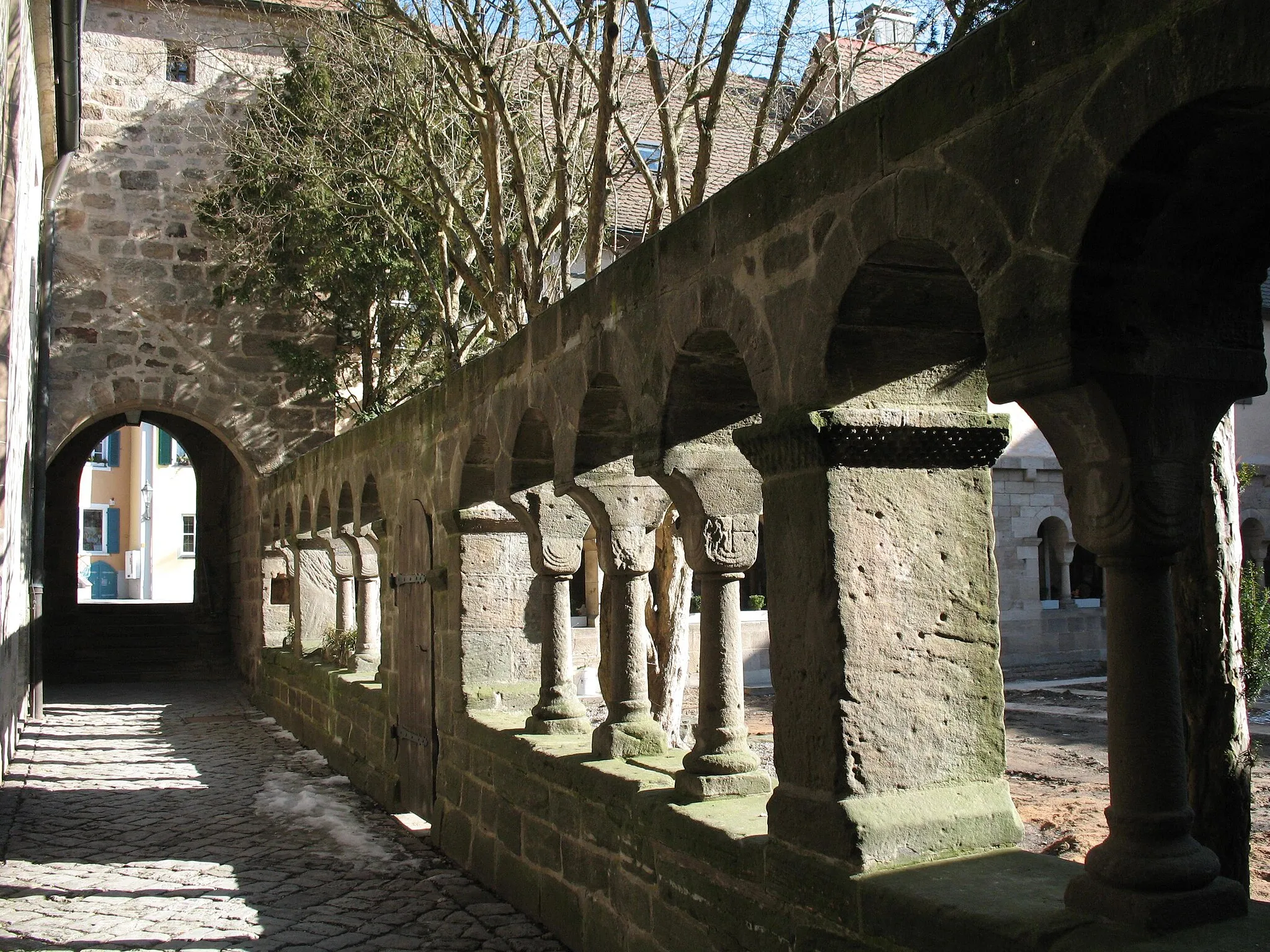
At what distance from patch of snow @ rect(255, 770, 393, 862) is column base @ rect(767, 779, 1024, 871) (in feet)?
11.1

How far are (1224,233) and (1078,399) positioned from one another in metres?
0.39

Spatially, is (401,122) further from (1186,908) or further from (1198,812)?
(1186,908)

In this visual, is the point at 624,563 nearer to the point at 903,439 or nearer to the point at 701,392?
the point at 701,392

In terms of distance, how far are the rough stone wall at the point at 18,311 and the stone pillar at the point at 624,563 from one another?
126 inches

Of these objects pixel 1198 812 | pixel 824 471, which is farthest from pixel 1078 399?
pixel 1198 812

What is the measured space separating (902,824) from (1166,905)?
0.73 m

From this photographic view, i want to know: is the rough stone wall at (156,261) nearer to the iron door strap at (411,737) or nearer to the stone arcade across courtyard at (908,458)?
the iron door strap at (411,737)

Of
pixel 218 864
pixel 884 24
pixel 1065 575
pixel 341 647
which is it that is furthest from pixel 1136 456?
pixel 1065 575

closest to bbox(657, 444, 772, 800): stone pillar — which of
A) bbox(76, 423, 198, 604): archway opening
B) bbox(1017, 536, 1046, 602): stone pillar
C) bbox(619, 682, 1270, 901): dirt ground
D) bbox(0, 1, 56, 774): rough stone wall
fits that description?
bbox(619, 682, 1270, 901): dirt ground

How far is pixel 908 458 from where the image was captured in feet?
9.53

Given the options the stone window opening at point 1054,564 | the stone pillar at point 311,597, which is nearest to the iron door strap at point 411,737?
the stone pillar at point 311,597

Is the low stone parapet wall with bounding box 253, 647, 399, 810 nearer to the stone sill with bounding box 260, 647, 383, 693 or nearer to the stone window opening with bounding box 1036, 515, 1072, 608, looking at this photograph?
the stone sill with bounding box 260, 647, 383, 693

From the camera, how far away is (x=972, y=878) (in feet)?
8.48

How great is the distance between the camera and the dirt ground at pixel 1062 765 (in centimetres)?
598
